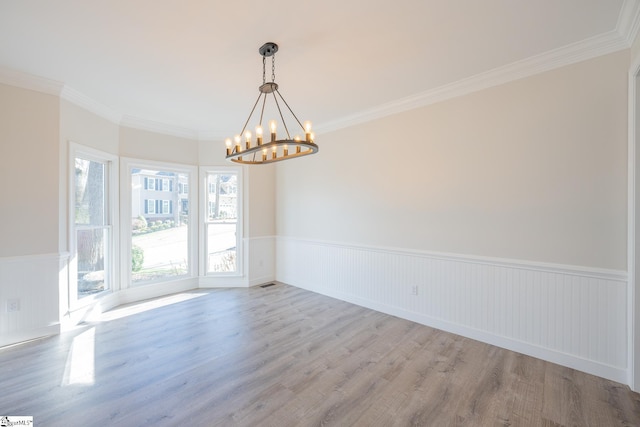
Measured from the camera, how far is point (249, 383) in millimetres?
2293

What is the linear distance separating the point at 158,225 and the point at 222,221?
1.02 metres

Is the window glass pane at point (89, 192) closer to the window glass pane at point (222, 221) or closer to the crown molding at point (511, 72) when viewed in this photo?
the window glass pane at point (222, 221)

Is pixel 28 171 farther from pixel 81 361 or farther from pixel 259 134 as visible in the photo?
pixel 259 134

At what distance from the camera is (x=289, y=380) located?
2.33 meters

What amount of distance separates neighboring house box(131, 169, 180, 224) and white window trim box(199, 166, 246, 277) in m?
0.33

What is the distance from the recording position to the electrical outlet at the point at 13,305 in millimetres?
2912

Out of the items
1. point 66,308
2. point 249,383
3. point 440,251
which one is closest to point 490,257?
point 440,251

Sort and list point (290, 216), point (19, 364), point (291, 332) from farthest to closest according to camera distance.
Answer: point (290, 216) < point (291, 332) < point (19, 364)

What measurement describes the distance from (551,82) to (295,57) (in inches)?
95.2

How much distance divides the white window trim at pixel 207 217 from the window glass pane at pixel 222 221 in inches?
2.0

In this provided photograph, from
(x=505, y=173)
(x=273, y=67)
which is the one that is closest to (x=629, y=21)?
(x=505, y=173)

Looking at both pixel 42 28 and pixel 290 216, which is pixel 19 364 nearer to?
pixel 42 28

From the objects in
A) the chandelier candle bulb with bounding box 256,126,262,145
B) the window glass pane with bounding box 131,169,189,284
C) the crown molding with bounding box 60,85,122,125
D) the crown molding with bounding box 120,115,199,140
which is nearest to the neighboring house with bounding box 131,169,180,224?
the window glass pane with bounding box 131,169,189,284

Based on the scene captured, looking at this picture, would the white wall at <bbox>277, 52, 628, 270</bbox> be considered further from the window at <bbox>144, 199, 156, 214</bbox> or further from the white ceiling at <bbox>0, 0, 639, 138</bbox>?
the window at <bbox>144, 199, 156, 214</bbox>
